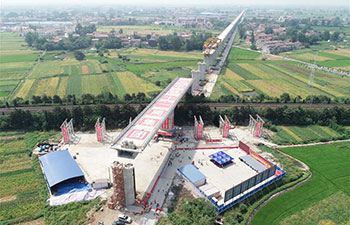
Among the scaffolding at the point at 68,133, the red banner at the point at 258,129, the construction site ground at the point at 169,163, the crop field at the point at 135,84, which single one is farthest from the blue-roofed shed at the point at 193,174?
the crop field at the point at 135,84

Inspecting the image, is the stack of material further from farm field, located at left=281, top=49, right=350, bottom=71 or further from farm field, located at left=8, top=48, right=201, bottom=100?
farm field, located at left=281, top=49, right=350, bottom=71

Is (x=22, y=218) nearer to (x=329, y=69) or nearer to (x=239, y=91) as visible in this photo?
(x=239, y=91)

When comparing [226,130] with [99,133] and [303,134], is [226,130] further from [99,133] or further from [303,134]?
[99,133]

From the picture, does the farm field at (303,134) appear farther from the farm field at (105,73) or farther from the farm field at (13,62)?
the farm field at (13,62)

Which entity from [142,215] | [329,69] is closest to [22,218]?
[142,215]

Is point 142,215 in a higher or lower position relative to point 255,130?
lower

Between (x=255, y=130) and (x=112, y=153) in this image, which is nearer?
(x=112, y=153)
